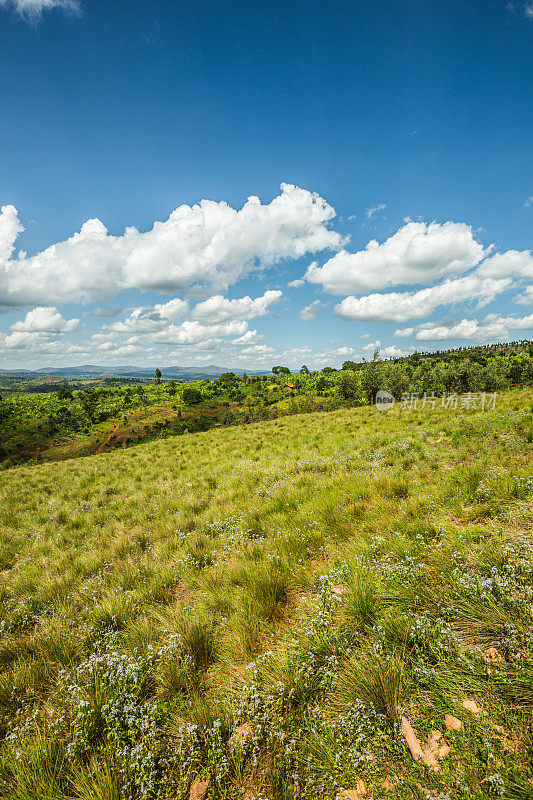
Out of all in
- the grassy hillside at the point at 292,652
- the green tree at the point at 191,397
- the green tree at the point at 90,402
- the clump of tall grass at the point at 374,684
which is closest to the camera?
the grassy hillside at the point at 292,652

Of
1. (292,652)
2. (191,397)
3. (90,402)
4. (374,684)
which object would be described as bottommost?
(90,402)

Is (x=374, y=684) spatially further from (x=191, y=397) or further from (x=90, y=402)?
(x=90, y=402)

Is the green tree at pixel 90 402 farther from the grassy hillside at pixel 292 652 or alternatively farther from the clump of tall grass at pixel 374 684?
the clump of tall grass at pixel 374 684

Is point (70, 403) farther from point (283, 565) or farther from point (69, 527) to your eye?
point (283, 565)

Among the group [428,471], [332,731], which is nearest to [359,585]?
[332,731]

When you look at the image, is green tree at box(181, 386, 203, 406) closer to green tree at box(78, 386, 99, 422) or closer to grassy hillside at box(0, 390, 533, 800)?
green tree at box(78, 386, 99, 422)

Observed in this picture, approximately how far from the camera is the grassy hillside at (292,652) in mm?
2355

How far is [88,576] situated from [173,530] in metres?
2.01

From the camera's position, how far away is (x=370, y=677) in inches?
109

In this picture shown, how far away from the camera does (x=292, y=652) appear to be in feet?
10.7

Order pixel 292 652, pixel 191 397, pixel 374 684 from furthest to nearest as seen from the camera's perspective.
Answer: pixel 191 397 < pixel 292 652 < pixel 374 684

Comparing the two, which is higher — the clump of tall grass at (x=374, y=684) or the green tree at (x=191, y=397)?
the clump of tall grass at (x=374, y=684)

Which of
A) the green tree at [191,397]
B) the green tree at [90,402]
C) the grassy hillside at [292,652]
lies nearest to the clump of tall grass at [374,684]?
the grassy hillside at [292,652]

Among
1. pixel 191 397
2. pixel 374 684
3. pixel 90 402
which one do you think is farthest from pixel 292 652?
pixel 90 402
